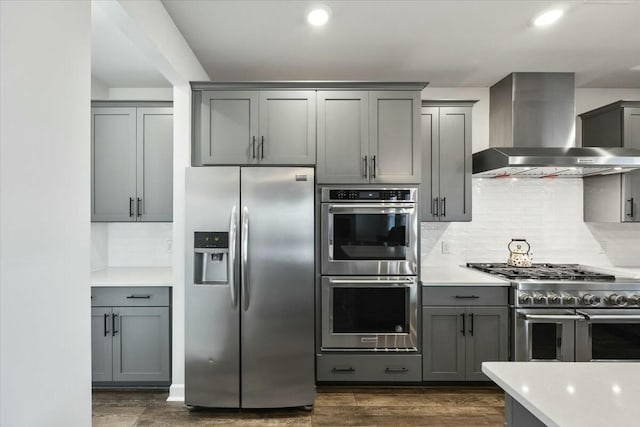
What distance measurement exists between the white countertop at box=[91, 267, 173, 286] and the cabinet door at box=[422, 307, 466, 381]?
204 centimetres

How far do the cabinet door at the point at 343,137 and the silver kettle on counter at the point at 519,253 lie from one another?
1647 mm

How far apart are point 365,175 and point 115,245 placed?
246cm

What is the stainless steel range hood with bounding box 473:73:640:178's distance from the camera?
3.27m

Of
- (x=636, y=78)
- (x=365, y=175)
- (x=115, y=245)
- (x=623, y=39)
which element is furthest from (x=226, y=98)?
(x=636, y=78)

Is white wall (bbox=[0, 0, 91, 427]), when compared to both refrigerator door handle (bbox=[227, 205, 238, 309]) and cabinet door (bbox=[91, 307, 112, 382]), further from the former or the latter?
cabinet door (bbox=[91, 307, 112, 382])

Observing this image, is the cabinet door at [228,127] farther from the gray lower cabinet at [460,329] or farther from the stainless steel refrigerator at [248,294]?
the gray lower cabinet at [460,329]

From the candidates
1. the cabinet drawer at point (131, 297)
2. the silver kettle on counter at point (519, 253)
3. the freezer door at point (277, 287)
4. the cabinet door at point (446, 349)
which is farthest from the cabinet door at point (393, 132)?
the cabinet drawer at point (131, 297)

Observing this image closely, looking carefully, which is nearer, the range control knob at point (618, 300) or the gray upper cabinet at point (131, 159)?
the range control knob at point (618, 300)

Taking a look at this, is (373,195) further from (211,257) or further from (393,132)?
(211,257)

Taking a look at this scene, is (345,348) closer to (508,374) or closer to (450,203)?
(450,203)

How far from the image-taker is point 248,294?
2.86 m

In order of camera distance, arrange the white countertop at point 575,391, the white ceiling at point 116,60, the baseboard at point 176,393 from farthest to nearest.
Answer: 1. the baseboard at point 176,393
2. the white ceiling at point 116,60
3. the white countertop at point 575,391

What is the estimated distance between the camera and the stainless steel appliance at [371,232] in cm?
320

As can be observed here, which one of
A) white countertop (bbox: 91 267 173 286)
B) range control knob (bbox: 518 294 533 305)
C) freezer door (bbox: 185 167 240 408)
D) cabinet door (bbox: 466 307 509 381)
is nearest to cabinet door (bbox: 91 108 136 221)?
white countertop (bbox: 91 267 173 286)
